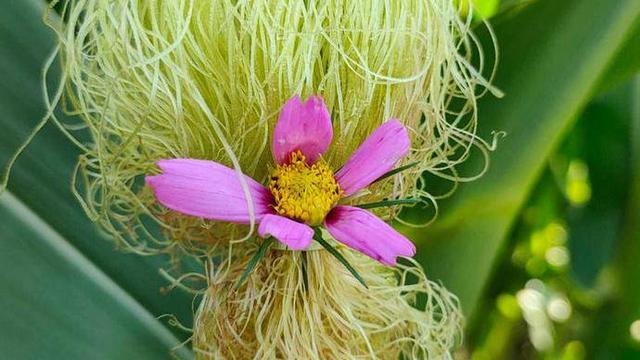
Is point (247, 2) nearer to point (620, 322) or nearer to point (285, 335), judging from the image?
point (285, 335)

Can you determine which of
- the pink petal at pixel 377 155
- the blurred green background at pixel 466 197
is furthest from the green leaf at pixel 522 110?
the pink petal at pixel 377 155

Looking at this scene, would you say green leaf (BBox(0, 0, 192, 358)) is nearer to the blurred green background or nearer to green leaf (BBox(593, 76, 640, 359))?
the blurred green background

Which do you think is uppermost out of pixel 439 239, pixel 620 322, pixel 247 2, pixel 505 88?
pixel 247 2

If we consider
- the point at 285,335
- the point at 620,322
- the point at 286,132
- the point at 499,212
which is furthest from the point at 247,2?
the point at 620,322

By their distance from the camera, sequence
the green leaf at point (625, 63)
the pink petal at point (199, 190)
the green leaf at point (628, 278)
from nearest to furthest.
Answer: the pink petal at point (199, 190), the green leaf at point (625, 63), the green leaf at point (628, 278)

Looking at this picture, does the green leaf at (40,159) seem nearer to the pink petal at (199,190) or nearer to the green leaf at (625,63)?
the pink petal at (199,190)

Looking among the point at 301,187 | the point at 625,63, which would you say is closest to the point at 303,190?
the point at 301,187

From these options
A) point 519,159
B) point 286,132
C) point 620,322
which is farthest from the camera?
point 620,322

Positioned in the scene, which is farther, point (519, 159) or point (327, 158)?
point (519, 159)
